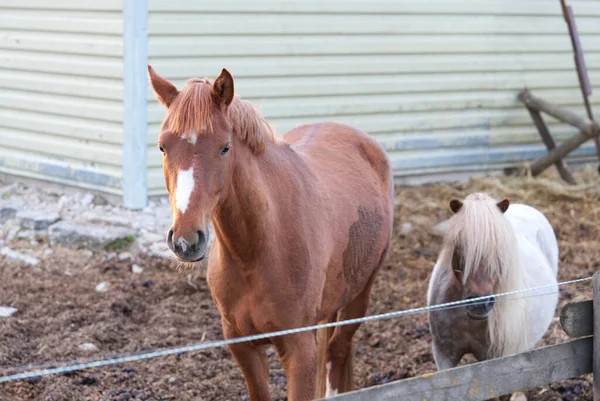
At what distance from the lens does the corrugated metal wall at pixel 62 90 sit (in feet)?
23.3

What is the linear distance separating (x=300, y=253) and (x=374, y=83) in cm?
504

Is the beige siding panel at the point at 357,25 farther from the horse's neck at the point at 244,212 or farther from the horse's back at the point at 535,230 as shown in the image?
the horse's neck at the point at 244,212

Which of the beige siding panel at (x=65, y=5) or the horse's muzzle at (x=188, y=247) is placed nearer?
the horse's muzzle at (x=188, y=247)

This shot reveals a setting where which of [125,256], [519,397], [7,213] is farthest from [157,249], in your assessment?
[519,397]

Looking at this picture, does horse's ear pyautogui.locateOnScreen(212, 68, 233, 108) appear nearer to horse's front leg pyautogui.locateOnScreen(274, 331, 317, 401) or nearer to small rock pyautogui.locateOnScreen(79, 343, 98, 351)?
horse's front leg pyautogui.locateOnScreen(274, 331, 317, 401)

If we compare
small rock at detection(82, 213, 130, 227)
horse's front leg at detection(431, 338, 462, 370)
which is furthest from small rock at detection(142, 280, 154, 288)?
horse's front leg at detection(431, 338, 462, 370)

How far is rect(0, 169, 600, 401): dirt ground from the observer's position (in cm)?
464

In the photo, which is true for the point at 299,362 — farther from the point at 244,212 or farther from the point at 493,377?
the point at 493,377

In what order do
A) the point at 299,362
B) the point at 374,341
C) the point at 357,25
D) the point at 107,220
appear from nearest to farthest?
the point at 299,362 → the point at 374,341 → the point at 107,220 → the point at 357,25

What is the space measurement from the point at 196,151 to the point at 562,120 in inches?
263

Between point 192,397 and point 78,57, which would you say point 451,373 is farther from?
point 78,57

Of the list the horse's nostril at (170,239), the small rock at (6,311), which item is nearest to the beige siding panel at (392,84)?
the small rock at (6,311)

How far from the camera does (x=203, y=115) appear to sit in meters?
3.02

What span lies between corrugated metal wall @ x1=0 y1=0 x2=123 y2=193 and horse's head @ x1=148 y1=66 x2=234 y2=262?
13.5 ft
